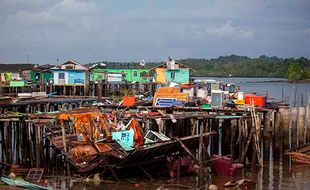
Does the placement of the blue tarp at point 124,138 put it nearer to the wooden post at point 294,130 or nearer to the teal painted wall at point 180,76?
the wooden post at point 294,130

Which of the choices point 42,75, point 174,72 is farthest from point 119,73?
point 42,75

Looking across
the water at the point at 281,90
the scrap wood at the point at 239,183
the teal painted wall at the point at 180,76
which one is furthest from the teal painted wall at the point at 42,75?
the scrap wood at the point at 239,183

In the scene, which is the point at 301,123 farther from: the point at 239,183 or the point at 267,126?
the point at 239,183

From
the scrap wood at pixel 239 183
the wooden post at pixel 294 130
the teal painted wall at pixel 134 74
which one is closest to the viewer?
the scrap wood at pixel 239 183

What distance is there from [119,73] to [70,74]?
28.3 ft

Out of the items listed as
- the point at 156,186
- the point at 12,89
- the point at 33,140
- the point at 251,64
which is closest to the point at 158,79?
the point at 12,89

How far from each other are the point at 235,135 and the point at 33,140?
9.99 m

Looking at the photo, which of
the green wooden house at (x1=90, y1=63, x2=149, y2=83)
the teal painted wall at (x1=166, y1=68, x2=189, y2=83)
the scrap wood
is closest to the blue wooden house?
the green wooden house at (x1=90, y1=63, x2=149, y2=83)

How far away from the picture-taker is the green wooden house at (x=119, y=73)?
63.1 meters

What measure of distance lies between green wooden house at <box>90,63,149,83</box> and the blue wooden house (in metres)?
4.25

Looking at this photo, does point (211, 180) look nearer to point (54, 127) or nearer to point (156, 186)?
point (156, 186)

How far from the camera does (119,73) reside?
6391 centimetres

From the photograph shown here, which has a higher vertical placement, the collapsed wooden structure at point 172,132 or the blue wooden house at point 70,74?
the blue wooden house at point 70,74

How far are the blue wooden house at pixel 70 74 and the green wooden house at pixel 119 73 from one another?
4.25m
